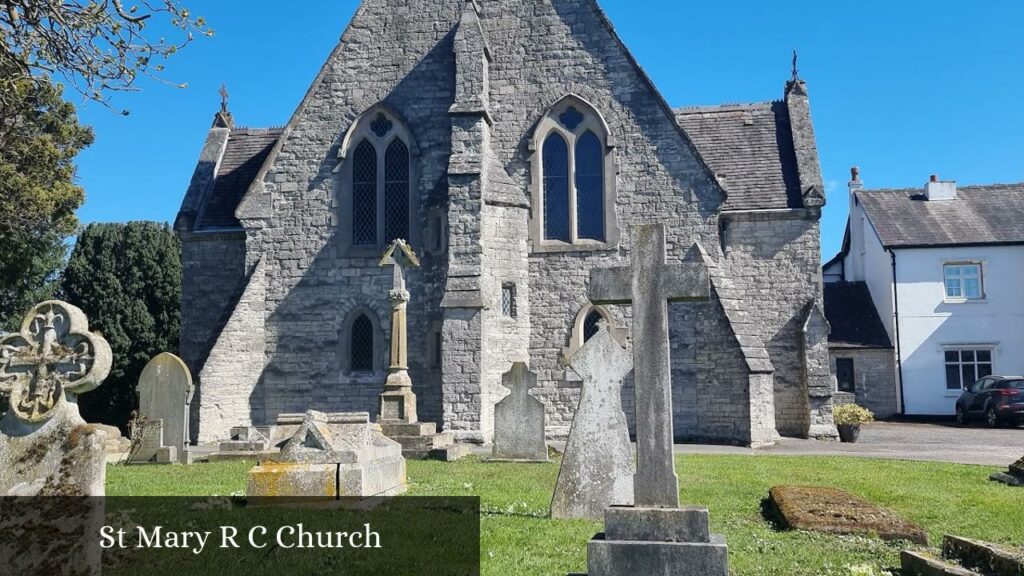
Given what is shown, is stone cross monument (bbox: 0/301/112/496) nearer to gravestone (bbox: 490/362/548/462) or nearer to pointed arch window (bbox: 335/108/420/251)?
gravestone (bbox: 490/362/548/462)

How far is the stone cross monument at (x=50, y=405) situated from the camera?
5.18 m

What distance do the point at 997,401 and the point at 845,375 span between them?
631cm

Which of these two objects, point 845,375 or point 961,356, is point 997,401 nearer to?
point 845,375

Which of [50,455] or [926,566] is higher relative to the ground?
[50,455]

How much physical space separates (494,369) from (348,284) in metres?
4.37

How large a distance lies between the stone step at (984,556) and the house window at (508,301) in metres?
14.0

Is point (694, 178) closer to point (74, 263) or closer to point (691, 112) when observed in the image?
point (691, 112)

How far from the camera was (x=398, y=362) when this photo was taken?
1670cm

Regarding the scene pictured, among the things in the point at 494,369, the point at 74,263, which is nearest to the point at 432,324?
the point at 494,369

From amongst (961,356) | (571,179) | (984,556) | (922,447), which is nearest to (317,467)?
(984,556)

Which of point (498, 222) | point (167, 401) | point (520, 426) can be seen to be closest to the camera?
point (520, 426)

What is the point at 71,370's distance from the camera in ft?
17.7

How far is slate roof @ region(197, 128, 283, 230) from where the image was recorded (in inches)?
894

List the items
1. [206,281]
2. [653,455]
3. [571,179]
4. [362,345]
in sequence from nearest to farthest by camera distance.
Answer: [653,455], [362,345], [571,179], [206,281]
